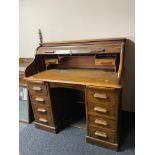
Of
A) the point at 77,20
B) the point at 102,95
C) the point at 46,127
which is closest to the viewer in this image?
the point at 102,95

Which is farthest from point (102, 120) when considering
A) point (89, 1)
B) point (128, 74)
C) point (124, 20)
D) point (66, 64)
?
point (89, 1)

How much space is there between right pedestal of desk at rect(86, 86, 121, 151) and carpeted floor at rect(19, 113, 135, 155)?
100 millimetres

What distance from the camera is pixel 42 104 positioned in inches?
79.1

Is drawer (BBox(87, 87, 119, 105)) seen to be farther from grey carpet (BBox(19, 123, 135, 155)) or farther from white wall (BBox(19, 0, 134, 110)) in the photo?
white wall (BBox(19, 0, 134, 110))

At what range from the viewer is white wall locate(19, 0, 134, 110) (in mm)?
1956

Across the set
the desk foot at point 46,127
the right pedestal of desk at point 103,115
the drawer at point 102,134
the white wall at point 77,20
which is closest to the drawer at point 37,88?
the desk foot at point 46,127

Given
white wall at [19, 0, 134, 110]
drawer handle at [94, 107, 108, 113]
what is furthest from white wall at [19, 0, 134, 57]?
drawer handle at [94, 107, 108, 113]

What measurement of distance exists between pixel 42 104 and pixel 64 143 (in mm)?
527

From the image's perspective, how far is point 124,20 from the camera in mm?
1937

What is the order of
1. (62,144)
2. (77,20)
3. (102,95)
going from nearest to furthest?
1. (102,95)
2. (62,144)
3. (77,20)

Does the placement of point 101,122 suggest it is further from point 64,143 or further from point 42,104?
point 42,104

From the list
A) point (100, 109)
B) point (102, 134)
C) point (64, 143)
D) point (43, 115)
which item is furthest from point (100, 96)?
point (43, 115)
